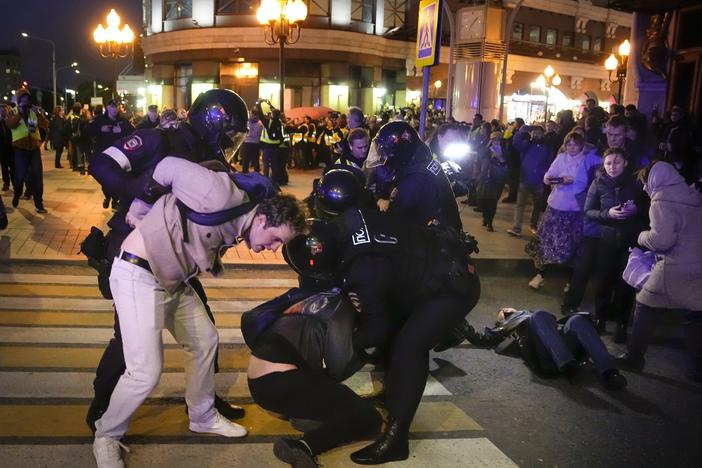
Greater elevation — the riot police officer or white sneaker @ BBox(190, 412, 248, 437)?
the riot police officer

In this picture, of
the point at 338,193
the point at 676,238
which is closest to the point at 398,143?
the point at 338,193

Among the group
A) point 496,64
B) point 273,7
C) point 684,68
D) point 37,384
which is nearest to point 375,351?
point 37,384

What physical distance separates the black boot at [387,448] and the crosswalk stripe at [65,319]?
8.64 feet

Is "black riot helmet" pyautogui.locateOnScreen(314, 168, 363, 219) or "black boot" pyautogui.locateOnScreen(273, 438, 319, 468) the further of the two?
"black riot helmet" pyautogui.locateOnScreen(314, 168, 363, 219)

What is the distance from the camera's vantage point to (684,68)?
12.7 meters

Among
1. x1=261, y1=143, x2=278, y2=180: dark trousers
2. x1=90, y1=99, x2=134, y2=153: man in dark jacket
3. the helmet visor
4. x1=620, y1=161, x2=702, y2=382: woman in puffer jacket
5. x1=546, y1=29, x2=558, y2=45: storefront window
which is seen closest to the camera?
the helmet visor

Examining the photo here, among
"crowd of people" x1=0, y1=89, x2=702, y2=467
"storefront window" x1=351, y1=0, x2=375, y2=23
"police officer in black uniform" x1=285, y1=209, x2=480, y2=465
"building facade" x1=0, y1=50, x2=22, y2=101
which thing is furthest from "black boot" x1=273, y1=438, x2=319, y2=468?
"building facade" x1=0, y1=50, x2=22, y2=101

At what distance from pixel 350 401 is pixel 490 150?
8963 millimetres

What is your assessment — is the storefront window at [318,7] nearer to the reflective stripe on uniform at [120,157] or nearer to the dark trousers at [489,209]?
the dark trousers at [489,209]

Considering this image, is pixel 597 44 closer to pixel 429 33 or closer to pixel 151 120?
pixel 151 120

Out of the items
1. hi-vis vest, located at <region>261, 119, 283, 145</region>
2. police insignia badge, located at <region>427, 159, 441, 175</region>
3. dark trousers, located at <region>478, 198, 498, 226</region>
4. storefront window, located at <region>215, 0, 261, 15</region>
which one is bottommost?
dark trousers, located at <region>478, 198, 498, 226</region>

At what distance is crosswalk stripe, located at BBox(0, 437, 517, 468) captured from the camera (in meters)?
3.55

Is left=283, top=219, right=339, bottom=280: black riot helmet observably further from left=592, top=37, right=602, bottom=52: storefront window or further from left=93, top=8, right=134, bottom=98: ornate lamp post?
left=592, top=37, right=602, bottom=52: storefront window

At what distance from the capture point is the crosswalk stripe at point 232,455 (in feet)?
11.6
